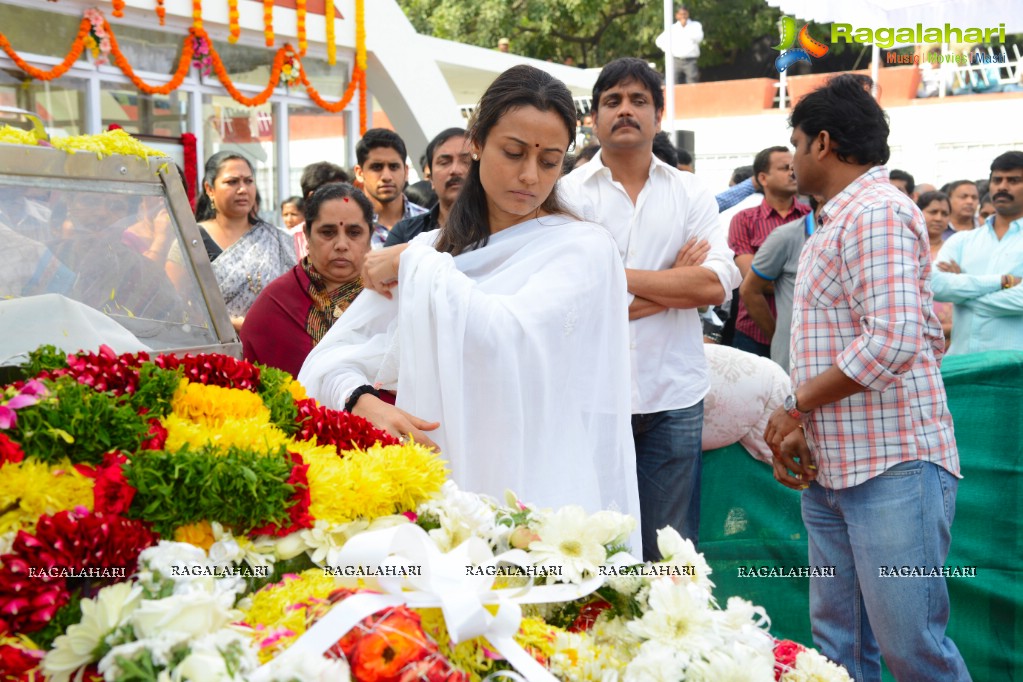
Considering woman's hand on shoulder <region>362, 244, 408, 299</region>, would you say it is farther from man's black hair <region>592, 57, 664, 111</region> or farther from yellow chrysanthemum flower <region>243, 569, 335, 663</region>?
man's black hair <region>592, 57, 664, 111</region>

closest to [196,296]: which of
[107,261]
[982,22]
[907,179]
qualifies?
[107,261]

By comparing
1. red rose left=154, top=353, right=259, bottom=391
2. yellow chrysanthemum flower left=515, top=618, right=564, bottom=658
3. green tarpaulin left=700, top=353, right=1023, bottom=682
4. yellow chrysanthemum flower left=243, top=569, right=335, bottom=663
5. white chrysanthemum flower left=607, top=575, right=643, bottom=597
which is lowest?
green tarpaulin left=700, top=353, right=1023, bottom=682

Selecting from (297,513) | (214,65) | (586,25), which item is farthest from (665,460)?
(586,25)

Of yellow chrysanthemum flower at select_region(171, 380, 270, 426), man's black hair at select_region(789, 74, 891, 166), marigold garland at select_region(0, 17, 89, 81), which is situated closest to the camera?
yellow chrysanthemum flower at select_region(171, 380, 270, 426)

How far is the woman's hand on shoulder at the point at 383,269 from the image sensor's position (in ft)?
7.59

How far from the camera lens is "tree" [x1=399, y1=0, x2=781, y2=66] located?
23938 mm

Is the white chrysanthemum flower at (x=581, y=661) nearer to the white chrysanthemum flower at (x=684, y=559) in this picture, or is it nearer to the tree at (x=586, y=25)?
the white chrysanthemum flower at (x=684, y=559)

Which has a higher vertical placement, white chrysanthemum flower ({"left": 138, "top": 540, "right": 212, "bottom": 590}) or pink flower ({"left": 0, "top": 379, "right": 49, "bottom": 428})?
pink flower ({"left": 0, "top": 379, "right": 49, "bottom": 428})

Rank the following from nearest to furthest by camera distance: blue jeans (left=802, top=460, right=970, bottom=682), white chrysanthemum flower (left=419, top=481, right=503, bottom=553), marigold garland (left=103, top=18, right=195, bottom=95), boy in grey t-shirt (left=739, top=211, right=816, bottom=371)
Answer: white chrysanthemum flower (left=419, top=481, right=503, bottom=553) < blue jeans (left=802, top=460, right=970, bottom=682) < boy in grey t-shirt (left=739, top=211, right=816, bottom=371) < marigold garland (left=103, top=18, right=195, bottom=95)

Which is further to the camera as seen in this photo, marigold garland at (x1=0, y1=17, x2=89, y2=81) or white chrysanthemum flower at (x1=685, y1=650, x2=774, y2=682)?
marigold garland at (x1=0, y1=17, x2=89, y2=81)

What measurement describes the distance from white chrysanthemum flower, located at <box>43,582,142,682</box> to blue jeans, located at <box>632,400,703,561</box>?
8.18 feet

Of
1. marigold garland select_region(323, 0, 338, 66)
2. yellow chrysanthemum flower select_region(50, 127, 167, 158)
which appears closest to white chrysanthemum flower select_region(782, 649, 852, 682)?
yellow chrysanthemum flower select_region(50, 127, 167, 158)

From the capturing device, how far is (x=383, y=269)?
7.60ft

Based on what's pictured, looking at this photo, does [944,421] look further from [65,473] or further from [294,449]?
[65,473]
